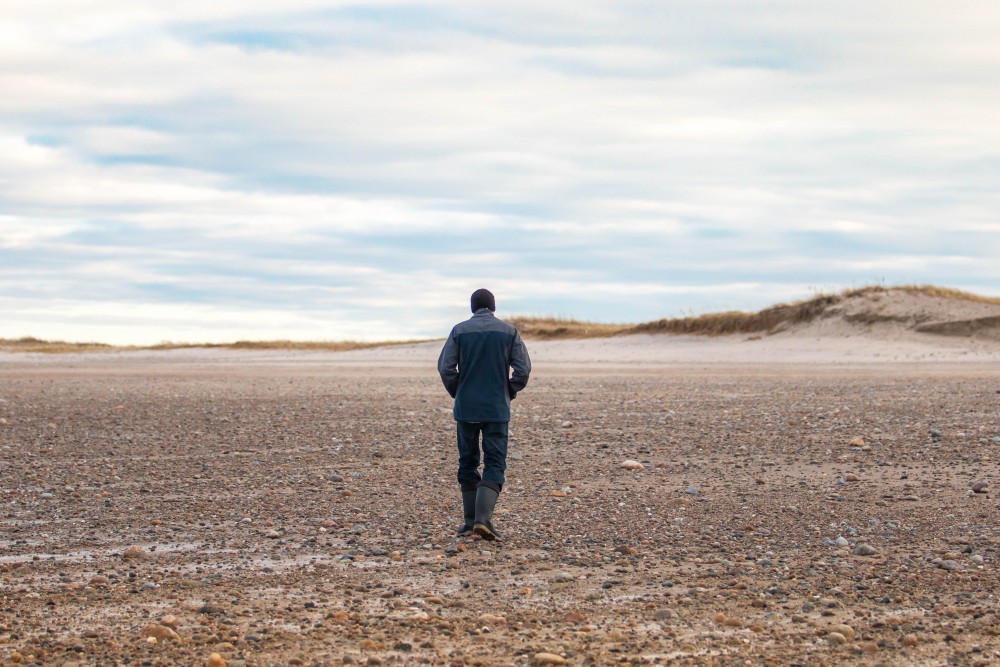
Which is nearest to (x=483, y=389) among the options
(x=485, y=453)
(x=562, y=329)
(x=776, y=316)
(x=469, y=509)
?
(x=485, y=453)

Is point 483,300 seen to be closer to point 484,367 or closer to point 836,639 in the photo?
point 484,367

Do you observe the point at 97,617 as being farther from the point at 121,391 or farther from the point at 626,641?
the point at 121,391

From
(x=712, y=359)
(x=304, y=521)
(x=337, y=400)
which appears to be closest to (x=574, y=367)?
(x=712, y=359)

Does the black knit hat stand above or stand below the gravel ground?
above

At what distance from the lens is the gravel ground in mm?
6273

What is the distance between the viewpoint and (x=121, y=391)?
76.0 feet

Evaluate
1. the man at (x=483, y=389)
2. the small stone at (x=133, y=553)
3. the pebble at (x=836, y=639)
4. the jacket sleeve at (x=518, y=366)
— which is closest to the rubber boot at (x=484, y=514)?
the man at (x=483, y=389)

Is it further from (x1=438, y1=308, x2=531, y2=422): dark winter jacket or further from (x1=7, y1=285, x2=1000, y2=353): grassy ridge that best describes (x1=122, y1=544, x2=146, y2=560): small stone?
(x1=7, y1=285, x2=1000, y2=353): grassy ridge

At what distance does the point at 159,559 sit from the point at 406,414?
385 inches

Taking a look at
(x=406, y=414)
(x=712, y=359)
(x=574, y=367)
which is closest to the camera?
(x=406, y=414)

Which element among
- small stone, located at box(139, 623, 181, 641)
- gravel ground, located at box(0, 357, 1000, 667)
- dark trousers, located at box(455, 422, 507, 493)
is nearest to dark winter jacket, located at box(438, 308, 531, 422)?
dark trousers, located at box(455, 422, 507, 493)

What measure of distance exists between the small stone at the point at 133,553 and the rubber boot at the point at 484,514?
253 centimetres

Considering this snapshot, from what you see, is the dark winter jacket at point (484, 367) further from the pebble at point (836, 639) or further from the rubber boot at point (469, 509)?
the pebble at point (836, 639)

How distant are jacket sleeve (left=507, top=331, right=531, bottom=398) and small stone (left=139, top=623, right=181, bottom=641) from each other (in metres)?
3.72
